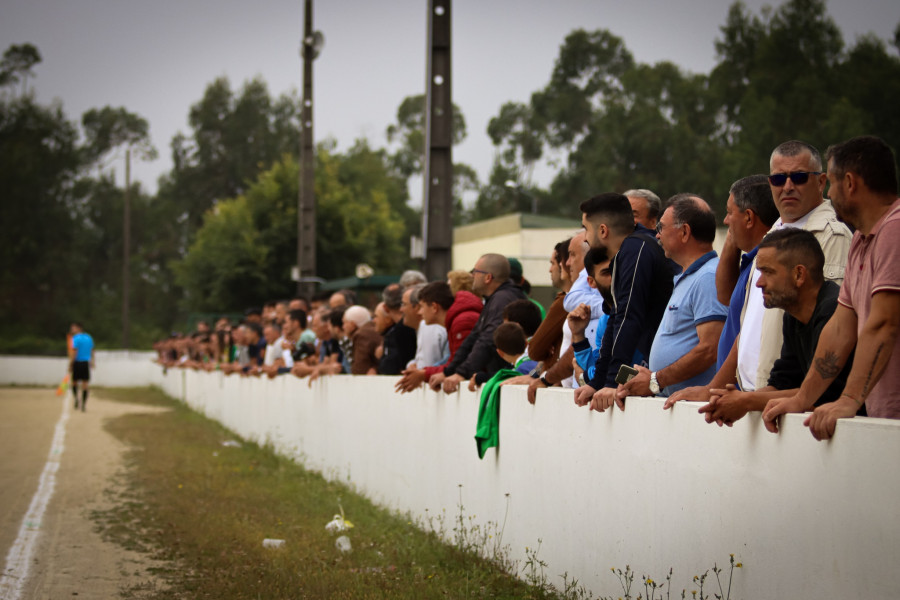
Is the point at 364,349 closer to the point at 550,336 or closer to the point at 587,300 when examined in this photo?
the point at 550,336

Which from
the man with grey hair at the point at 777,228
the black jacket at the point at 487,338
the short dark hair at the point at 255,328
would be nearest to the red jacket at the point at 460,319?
the black jacket at the point at 487,338

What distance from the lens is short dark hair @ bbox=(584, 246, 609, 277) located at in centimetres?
687

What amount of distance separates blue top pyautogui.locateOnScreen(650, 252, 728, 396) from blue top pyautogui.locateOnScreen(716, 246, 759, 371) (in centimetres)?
27

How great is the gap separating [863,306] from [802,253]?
491mm

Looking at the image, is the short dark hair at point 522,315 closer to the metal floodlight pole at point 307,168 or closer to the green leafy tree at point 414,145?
the metal floodlight pole at point 307,168

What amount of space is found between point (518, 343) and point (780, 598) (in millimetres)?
4051

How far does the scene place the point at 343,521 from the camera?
9867 mm

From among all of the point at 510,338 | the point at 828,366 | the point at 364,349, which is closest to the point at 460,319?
the point at 510,338

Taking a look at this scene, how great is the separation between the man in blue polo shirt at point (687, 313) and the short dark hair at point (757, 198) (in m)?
0.35

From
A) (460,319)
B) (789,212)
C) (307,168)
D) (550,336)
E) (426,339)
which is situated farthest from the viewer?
(307,168)

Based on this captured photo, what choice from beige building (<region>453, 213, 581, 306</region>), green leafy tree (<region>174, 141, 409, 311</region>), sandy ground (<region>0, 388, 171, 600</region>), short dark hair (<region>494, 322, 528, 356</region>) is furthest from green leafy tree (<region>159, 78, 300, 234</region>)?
short dark hair (<region>494, 322, 528, 356</region>)

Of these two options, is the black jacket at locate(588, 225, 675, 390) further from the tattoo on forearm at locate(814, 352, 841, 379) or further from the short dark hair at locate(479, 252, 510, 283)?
the short dark hair at locate(479, 252, 510, 283)

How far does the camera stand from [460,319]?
9922 mm

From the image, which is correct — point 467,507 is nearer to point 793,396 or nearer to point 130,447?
point 793,396
